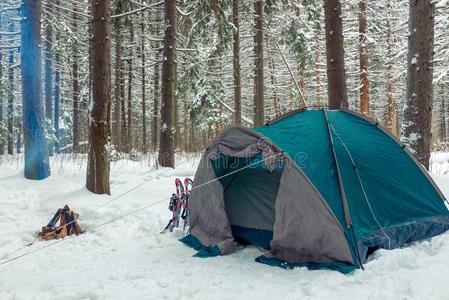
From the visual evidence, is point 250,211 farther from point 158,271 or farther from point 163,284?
point 163,284

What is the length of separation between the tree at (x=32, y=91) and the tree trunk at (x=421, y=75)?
814 cm

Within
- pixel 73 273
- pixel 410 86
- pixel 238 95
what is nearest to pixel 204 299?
pixel 73 273

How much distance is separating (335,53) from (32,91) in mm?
7168

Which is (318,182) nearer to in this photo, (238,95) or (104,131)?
(104,131)

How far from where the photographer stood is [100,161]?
7.64 m

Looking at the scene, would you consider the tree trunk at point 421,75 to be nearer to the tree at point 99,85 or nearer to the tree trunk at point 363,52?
the tree at point 99,85

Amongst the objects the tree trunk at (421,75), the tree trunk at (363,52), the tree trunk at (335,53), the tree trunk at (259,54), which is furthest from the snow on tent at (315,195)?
the tree trunk at (363,52)

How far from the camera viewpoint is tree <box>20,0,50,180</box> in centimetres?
898

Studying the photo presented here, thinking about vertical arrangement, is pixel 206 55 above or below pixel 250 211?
above

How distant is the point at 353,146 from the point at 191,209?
2579mm

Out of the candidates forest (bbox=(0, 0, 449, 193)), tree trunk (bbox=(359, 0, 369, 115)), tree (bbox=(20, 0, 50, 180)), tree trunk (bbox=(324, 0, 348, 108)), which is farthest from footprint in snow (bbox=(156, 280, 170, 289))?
tree trunk (bbox=(359, 0, 369, 115))

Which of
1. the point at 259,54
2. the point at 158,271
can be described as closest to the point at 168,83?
the point at 259,54

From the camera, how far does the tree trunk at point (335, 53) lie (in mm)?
8141

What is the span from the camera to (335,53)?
8180mm
